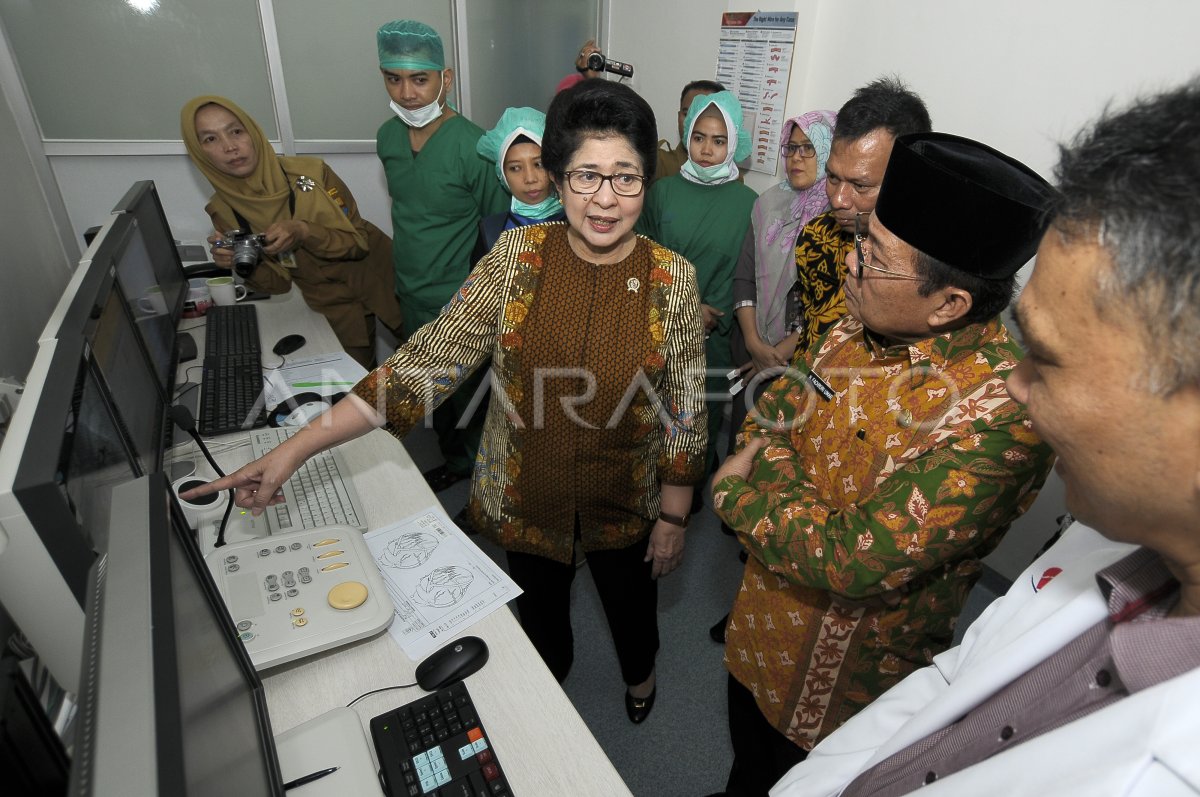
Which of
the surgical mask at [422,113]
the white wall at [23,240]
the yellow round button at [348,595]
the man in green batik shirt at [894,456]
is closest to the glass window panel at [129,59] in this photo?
the white wall at [23,240]

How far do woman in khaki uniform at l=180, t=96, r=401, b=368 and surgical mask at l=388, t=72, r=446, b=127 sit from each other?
16.9 inches

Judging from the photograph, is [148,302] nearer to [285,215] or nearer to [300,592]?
[285,215]

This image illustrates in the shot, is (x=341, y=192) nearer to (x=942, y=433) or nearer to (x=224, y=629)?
(x=224, y=629)

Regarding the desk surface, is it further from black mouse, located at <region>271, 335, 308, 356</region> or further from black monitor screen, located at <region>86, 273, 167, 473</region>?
black mouse, located at <region>271, 335, 308, 356</region>

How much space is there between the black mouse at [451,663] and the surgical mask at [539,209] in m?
1.49

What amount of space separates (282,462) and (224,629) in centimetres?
46

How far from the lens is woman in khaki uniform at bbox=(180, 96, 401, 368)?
84.4 inches

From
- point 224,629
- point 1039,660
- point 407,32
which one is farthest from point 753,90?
point 224,629

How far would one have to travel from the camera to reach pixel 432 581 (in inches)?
40.2

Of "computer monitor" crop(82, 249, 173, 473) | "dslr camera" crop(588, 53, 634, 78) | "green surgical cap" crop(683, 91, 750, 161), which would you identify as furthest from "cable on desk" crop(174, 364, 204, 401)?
"dslr camera" crop(588, 53, 634, 78)

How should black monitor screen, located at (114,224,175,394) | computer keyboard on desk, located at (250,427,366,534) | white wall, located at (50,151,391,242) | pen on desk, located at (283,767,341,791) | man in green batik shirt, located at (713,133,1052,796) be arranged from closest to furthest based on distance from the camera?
pen on desk, located at (283,767,341,791), man in green batik shirt, located at (713,133,1052,796), computer keyboard on desk, located at (250,427,366,534), black monitor screen, located at (114,224,175,394), white wall, located at (50,151,391,242)

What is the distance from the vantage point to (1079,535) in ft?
2.44

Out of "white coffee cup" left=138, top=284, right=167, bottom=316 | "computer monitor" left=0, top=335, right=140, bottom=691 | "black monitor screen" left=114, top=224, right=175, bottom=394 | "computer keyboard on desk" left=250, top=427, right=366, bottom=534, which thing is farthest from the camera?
"white coffee cup" left=138, top=284, right=167, bottom=316

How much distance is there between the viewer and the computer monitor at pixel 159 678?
326 mm
